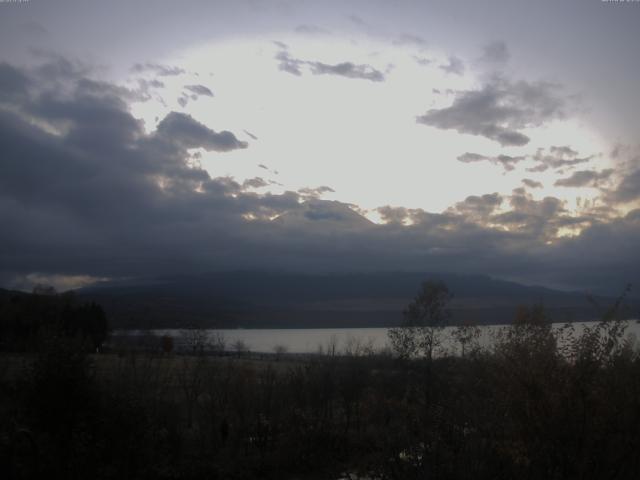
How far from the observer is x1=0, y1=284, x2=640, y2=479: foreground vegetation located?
9.91 metres

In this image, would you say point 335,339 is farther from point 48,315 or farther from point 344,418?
point 48,315

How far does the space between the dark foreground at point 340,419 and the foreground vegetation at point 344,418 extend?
34 millimetres

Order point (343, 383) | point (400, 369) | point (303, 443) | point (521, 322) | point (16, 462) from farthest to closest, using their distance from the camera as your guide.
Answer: point (400, 369) < point (343, 383) < point (303, 443) < point (16, 462) < point (521, 322)

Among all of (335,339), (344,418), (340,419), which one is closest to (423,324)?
(344,418)

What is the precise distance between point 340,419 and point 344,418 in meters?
1.48

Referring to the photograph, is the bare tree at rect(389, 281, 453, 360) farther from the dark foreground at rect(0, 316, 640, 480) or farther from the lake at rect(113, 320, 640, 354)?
the dark foreground at rect(0, 316, 640, 480)

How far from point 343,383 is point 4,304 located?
73.6 m

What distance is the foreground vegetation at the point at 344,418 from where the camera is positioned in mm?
9906

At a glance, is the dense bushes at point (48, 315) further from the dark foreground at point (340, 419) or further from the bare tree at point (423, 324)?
the dark foreground at point (340, 419)

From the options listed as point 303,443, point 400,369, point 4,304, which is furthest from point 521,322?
point 4,304

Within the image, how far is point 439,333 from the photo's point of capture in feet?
133

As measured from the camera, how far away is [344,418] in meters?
31.0

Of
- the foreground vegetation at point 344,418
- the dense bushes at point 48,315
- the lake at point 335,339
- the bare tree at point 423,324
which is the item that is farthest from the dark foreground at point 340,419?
the dense bushes at point 48,315

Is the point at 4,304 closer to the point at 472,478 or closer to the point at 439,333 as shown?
the point at 439,333
